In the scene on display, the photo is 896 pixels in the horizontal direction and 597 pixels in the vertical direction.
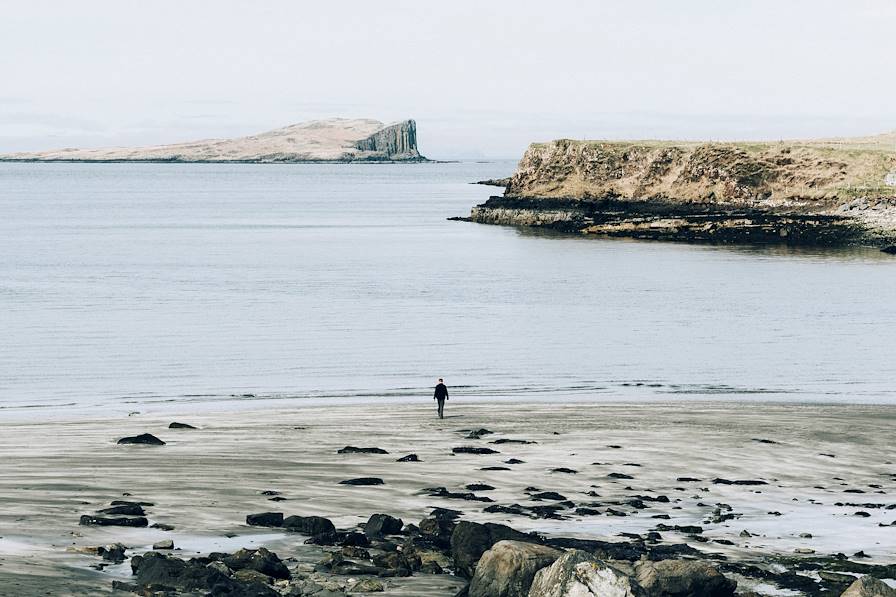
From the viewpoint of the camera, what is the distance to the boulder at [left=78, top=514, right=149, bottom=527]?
19516 millimetres

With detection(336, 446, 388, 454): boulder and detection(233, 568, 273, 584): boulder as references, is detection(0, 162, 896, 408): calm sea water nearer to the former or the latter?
detection(336, 446, 388, 454): boulder

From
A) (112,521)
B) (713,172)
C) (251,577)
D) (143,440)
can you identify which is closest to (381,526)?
(251,577)

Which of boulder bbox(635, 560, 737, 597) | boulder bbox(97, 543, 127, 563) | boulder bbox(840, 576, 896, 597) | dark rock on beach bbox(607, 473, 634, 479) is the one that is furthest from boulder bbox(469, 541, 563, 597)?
dark rock on beach bbox(607, 473, 634, 479)

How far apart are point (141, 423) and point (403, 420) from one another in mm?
6713

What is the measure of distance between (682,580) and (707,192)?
116 metres

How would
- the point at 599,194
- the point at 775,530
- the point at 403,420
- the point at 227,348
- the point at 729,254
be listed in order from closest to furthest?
1. the point at 775,530
2. the point at 403,420
3. the point at 227,348
4. the point at 729,254
5. the point at 599,194

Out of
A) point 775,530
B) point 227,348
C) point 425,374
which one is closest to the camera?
point 775,530

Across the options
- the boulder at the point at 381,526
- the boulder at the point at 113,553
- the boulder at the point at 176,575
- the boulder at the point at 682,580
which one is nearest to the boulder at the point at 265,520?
the boulder at the point at 381,526

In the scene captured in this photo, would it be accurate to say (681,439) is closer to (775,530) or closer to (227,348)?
(775,530)

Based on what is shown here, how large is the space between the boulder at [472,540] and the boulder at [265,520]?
3.37 m

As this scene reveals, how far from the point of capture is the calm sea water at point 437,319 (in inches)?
1623

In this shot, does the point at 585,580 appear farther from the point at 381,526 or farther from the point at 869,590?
the point at 381,526

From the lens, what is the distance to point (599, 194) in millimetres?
135375

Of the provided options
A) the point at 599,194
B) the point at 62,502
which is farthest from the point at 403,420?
the point at 599,194
